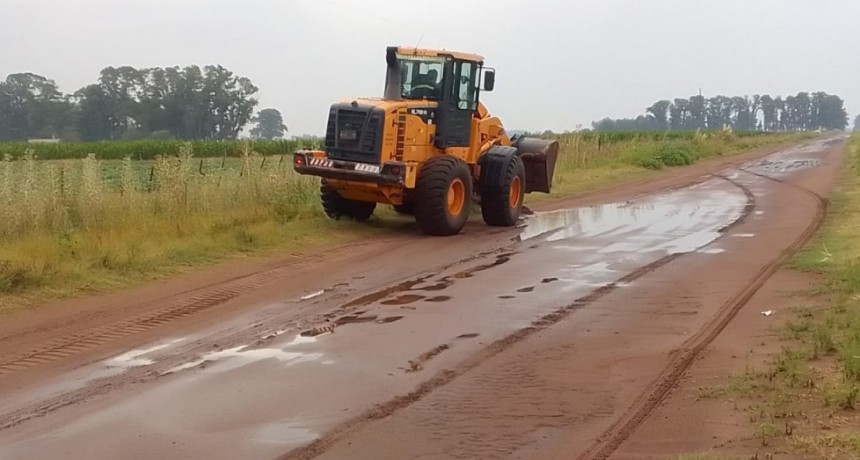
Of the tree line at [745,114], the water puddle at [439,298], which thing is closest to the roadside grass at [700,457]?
the water puddle at [439,298]

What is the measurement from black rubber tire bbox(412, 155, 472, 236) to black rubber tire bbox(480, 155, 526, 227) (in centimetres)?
118

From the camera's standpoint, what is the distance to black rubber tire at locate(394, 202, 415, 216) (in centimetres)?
1636

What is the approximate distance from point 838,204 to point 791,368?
44.5 feet

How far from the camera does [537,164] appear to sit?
18266 mm

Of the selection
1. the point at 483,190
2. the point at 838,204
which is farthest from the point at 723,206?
the point at 483,190

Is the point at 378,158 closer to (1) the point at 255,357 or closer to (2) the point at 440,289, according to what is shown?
(2) the point at 440,289

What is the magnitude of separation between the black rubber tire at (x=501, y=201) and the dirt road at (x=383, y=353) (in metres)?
2.62

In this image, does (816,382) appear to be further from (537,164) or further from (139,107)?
(139,107)

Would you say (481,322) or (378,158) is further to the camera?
(378,158)

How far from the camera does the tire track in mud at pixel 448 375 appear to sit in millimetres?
5457

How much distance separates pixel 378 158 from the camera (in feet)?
47.5

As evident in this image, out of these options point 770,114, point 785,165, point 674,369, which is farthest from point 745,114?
point 674,369

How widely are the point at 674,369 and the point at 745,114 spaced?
160 m

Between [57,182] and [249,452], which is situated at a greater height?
[57,182]
